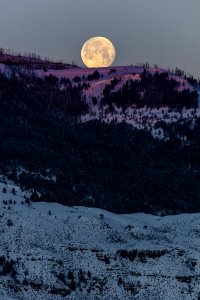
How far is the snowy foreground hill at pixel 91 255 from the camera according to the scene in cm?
5988

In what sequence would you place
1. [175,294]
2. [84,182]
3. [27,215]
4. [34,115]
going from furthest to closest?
[34,115] < [84,182] < [27,215] < [175,294]

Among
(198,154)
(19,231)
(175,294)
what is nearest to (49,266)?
(19,231)

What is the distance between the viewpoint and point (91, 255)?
65750 millimetres

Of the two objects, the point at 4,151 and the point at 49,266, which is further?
the point at 4,151

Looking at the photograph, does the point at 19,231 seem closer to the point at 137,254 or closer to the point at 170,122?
the point at 137,254

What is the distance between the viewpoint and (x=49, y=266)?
2442 inches

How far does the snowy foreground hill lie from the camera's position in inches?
2357

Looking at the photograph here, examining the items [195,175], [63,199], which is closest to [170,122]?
[195,175]

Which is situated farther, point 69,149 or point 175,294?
point 69,149

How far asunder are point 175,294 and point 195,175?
84.9m

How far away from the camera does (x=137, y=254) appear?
6700 centimetres

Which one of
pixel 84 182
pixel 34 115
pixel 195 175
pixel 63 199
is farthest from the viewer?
pixel 34 115

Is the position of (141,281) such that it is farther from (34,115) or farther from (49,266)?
(34,115)

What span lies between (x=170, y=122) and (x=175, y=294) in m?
128
